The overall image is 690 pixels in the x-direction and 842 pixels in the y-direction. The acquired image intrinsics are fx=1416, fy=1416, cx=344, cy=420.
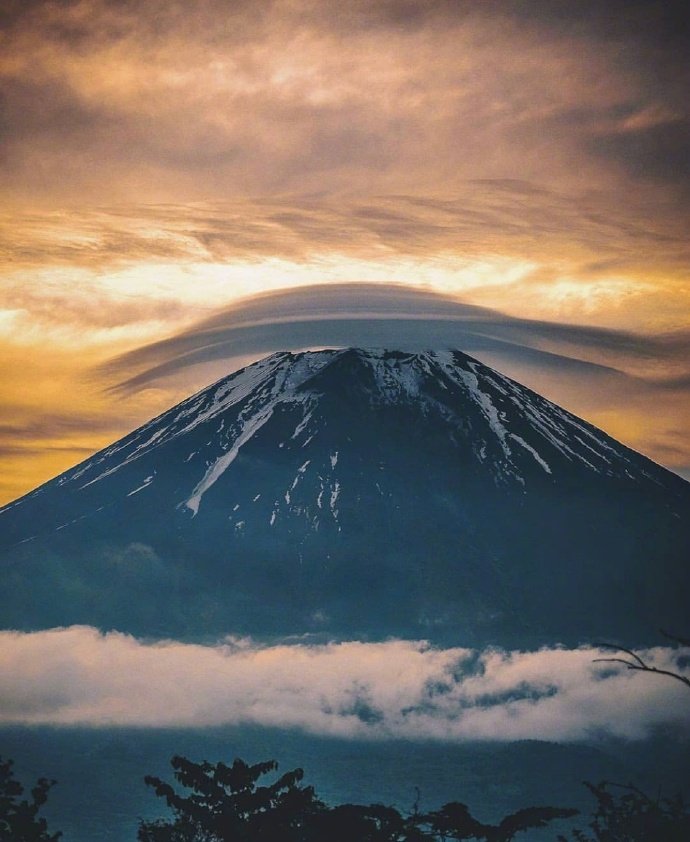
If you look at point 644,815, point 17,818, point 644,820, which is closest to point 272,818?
point 17,818

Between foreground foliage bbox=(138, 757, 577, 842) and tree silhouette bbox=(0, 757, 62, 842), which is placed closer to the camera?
tree silhouette bbox=(0, 757, 62, 842)

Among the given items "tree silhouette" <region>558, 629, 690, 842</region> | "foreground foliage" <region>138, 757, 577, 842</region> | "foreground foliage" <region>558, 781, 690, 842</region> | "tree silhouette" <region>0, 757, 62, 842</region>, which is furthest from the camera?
"foreground foliage" <region>138, 757, 577, 842</region>

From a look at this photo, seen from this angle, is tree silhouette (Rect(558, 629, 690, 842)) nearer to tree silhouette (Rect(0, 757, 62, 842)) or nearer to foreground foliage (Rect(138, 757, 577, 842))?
foreground foliage (Rect(138, 757, 577, 842))

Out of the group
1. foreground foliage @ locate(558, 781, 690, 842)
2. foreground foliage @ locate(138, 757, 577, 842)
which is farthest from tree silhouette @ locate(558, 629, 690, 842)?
foreground foliage @ locate(138, 757, 577, 842)

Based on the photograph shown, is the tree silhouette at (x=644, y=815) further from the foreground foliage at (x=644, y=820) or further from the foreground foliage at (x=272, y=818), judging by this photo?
the foreground foliage at (x=272, y=818)

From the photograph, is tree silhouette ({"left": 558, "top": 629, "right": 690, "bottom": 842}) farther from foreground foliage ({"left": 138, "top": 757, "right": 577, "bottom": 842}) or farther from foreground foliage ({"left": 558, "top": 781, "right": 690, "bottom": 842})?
foreground foliage ({"left": 138, "top": 757, "right": 577, "bottom": 842})

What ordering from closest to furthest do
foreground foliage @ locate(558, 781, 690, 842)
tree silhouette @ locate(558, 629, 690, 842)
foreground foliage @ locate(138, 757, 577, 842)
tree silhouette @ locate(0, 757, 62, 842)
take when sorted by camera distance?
tree silhouette @ locate(558, 629, 690, 842) → foreground foliage @ locate(558, 781, 690, 842) → tree silhouette @ locate(0, 757, 62, 842) → foreground foliage @ locate(138, 757, 577, 842)

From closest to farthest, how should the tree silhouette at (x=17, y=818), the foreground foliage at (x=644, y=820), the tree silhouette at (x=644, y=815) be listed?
1. the tree silhouette at (x=644, y=815)
2. the foreground foliage at (x=644, y=820)
3. the tree silhouette at (x=17, y=818)

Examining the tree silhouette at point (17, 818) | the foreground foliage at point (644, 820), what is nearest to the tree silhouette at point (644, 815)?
the foreground foliage at point (644, 820)
